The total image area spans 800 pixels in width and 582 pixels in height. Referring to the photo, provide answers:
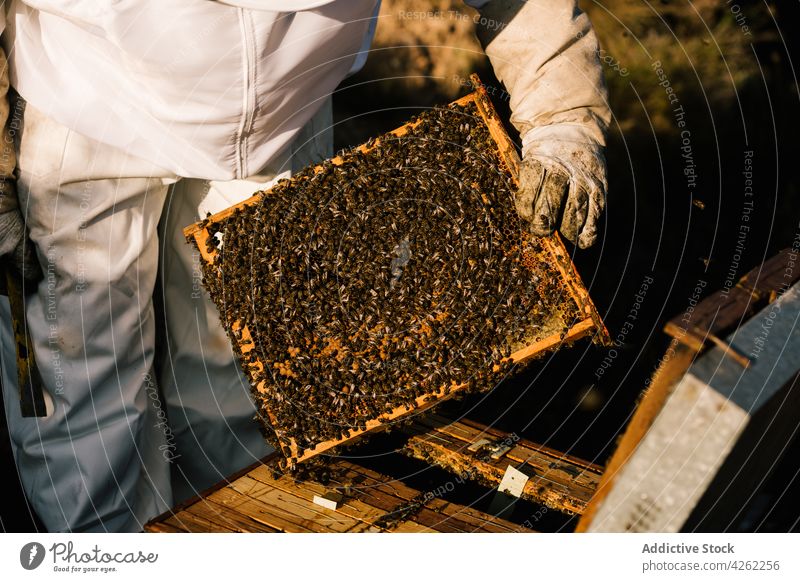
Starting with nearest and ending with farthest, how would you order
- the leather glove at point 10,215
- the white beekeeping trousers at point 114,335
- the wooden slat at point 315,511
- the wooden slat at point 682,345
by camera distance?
the wooden slat at point 682,345, the wooden slat at point 315,511, the leather glove at point 10,215, the white beekeeping trousers at point 114,335

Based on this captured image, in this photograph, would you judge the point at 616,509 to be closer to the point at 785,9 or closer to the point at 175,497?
the point at 175,497

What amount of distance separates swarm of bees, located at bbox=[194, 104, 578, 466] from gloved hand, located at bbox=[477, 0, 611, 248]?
275 millimetres

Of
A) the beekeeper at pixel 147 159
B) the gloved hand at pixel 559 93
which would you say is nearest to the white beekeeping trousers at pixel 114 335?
the beekeeper at pixel 147 159

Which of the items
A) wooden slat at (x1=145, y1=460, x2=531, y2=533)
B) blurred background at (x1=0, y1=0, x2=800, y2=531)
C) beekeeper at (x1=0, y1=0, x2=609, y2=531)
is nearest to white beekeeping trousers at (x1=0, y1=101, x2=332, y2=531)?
beekeeper at (x1=0, y1=0, x2=609, y2=531)

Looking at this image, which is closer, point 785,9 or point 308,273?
point 308,273

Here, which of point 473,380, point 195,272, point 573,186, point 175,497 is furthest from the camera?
point 175,497

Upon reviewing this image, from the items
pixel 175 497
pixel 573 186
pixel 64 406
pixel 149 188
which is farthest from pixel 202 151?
pixel 175 497

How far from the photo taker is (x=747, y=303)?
2285mm

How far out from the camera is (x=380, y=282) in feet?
10.0

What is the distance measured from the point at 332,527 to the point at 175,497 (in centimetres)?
170

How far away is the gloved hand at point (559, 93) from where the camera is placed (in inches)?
125

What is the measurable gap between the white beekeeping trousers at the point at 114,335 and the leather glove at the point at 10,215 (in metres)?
0.05

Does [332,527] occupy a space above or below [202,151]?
below
